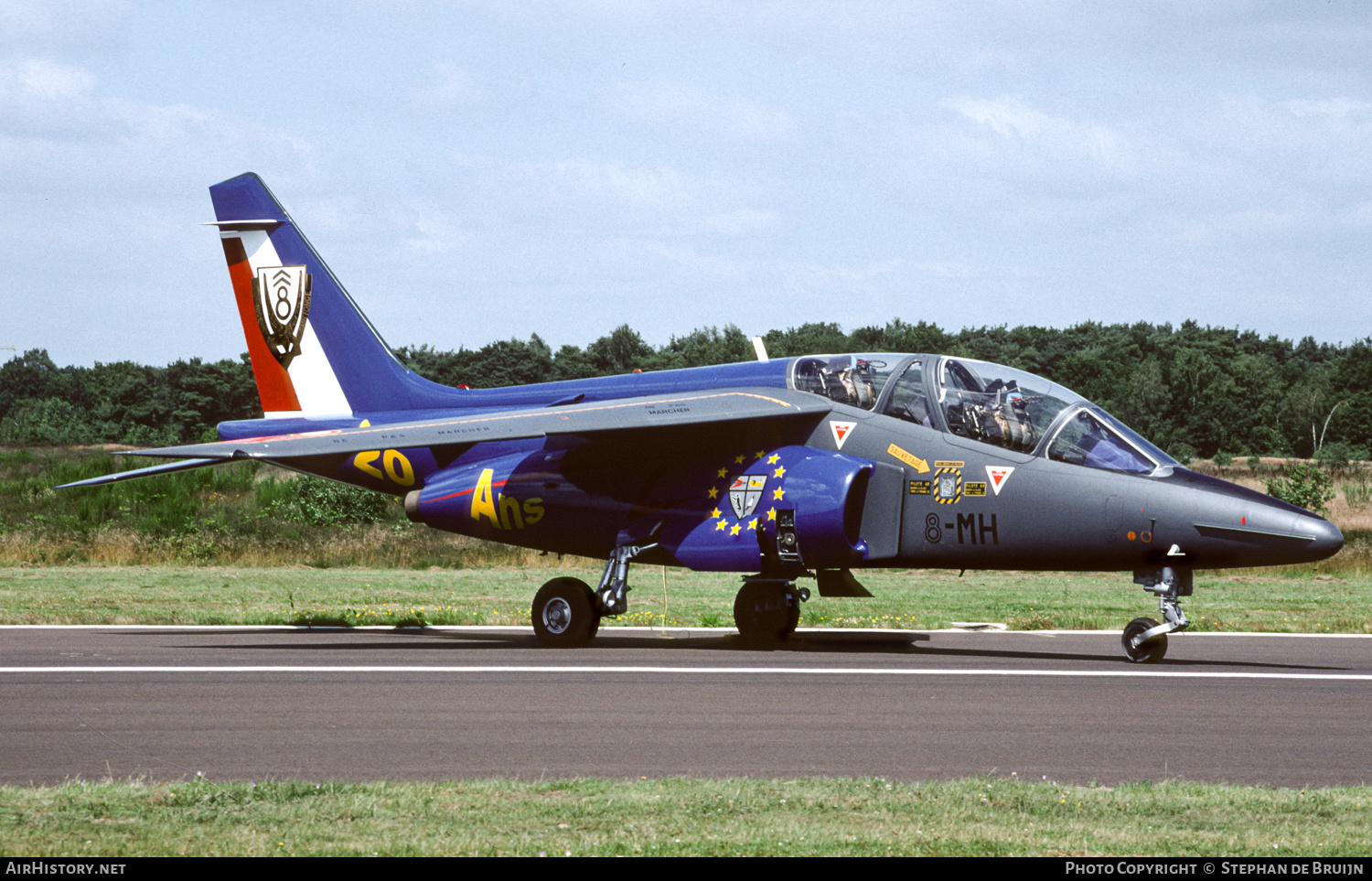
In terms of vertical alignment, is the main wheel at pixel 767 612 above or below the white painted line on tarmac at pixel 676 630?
above

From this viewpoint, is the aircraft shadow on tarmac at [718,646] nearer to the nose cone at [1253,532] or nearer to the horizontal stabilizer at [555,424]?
the nose cone at [1253,532]

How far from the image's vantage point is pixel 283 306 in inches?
817

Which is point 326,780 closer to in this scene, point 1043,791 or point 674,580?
point 1043,791

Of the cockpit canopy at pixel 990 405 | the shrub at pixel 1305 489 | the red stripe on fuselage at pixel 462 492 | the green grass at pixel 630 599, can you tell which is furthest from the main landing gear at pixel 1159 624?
the shrub at pixel 1305 489

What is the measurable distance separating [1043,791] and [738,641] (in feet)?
33.2

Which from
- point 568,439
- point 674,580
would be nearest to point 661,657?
point 568,439

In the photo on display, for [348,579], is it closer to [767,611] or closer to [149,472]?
[149,472]

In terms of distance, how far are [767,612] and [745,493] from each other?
6.92 feet

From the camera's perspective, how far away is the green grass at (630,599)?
66.7ft

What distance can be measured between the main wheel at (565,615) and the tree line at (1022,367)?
62630 millimetres

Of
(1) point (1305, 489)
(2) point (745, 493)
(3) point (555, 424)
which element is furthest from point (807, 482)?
(1) point (1305, 489)

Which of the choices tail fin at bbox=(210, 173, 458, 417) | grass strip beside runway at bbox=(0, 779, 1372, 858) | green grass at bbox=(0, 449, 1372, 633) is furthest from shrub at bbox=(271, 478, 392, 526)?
grass strip beside runway at bbox=(0, 779, 1372, 858)

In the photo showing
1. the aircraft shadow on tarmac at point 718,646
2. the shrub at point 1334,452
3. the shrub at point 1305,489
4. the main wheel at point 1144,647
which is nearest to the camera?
the main wheel at point 1144,647

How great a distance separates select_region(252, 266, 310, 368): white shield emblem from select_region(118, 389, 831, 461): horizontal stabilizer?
4.48 metres
